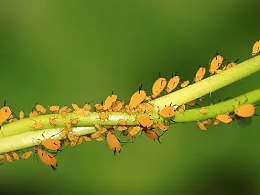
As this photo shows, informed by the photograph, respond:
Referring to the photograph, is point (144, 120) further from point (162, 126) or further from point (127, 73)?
point (127, 73)

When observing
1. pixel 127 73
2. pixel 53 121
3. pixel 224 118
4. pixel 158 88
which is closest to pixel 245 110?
pixel 224 118

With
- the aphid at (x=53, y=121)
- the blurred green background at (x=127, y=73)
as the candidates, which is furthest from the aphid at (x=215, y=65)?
the blurred green background at (x=127, y=73)

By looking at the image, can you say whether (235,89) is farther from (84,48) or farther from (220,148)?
(84,48)

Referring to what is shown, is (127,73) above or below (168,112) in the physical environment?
above

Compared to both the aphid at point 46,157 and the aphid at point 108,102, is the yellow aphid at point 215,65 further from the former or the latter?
the aphid at point 46,157

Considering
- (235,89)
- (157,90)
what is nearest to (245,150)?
(235,89)
